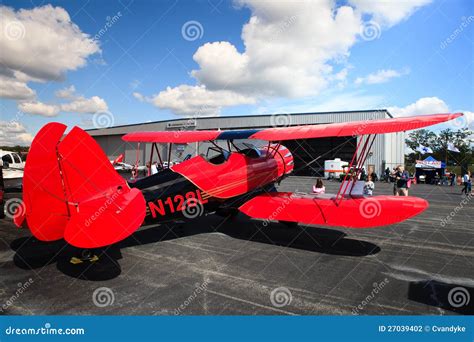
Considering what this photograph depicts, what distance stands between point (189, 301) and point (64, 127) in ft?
9.45

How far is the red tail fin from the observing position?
3957 mm

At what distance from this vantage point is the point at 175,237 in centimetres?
725

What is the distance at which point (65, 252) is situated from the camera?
231 inches

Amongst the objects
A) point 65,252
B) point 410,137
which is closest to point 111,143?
point 65,252

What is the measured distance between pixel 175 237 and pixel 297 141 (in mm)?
27901

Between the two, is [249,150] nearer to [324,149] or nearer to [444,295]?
[444,295]

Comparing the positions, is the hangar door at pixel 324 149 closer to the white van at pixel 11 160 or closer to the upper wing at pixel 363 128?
the white van at pixel 11 160

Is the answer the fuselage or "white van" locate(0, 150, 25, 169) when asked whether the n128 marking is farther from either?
"white van" locate(0, 150, 25, 169)

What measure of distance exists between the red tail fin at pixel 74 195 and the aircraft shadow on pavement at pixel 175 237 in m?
1.01

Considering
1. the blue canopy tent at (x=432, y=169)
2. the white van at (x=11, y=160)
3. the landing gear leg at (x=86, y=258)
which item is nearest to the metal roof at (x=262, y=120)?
the blue canopy tent at (x=432, y=169)

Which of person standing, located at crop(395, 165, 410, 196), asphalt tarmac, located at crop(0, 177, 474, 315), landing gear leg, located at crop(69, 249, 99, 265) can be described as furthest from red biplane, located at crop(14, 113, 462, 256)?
person standing, located at crop(395, 165, 410, 196)

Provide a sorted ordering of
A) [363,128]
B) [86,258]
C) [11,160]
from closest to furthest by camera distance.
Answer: [86,258]
[363,128]
[11,160]

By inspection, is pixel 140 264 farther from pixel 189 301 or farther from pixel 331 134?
pixel 331 134

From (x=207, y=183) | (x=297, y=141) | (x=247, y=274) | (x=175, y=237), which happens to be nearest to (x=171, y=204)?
(x=207, y=183)
